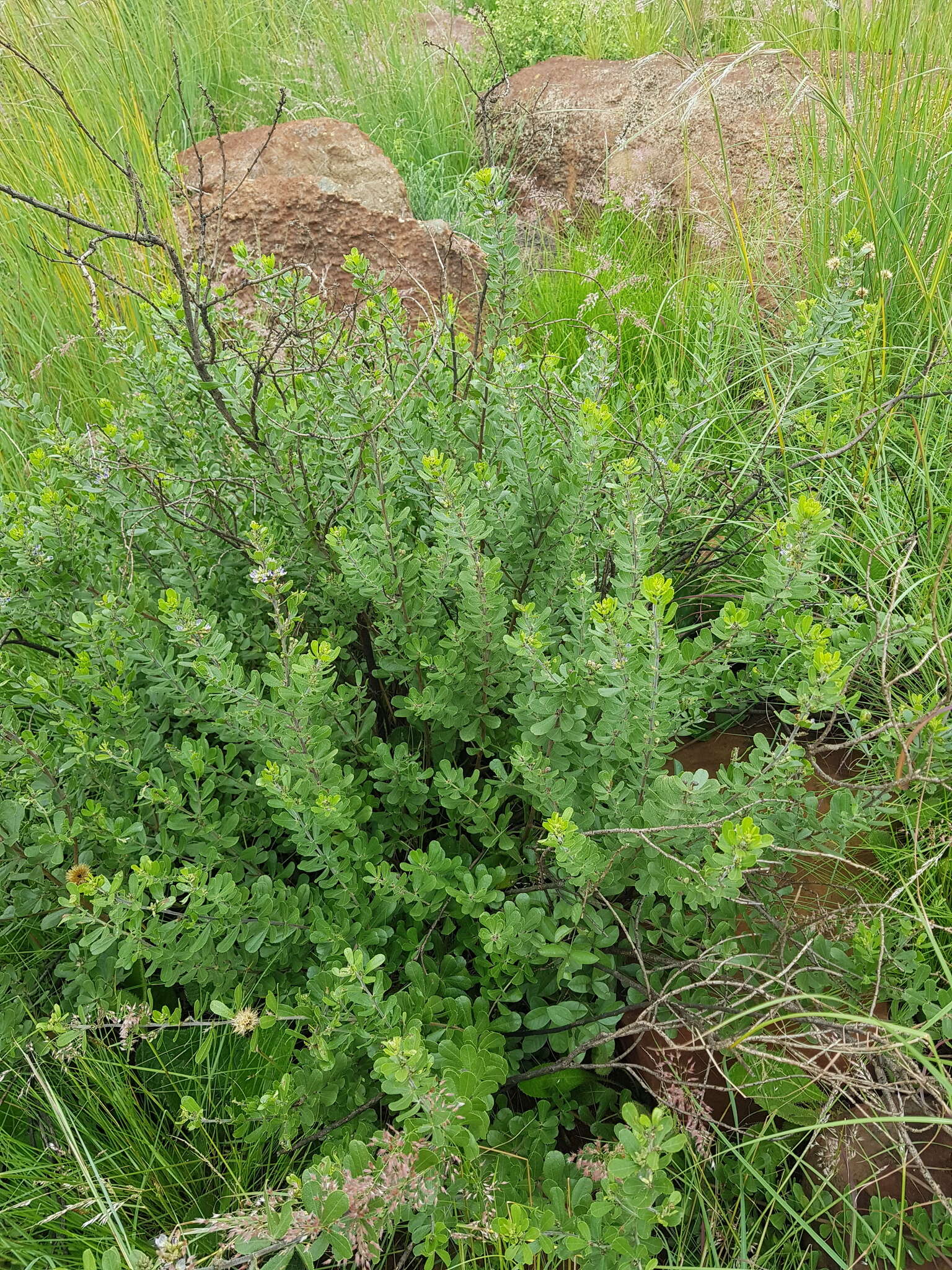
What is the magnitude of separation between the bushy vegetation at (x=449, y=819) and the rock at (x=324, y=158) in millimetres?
2448

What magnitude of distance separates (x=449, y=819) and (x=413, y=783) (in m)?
0.16

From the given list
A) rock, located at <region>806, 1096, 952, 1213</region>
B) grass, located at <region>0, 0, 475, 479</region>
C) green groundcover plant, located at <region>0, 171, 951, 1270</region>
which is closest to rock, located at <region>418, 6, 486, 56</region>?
grass, located at <region>0, 0, 475, 479</region>

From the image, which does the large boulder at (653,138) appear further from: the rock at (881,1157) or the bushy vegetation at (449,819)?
the rock at (881,1157)

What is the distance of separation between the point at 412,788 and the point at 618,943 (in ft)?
1.60

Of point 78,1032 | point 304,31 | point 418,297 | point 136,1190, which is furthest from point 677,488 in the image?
point 304,31

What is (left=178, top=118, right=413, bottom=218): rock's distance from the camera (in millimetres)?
4250

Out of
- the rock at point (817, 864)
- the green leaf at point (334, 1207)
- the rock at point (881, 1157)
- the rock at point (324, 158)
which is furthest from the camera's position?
the rock at point (324, 158)

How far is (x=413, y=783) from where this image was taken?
173 cm

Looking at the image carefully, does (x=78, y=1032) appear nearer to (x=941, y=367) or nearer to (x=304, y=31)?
(x=941, y=367)

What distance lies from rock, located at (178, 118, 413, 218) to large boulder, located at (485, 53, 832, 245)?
60 centimetres

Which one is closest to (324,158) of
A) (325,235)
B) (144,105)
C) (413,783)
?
(325,235)

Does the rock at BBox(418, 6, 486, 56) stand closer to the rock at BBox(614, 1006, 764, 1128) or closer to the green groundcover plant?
the green groundcover plant

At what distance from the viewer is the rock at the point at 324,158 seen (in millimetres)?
4250

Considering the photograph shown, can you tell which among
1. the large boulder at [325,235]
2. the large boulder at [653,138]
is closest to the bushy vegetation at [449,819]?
the large boulder at [325,235]
